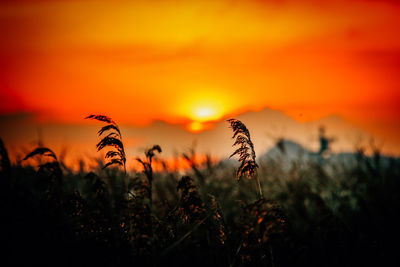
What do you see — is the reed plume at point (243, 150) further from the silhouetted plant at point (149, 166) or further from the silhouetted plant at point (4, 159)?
the silhouetted plant at point (4, 159)

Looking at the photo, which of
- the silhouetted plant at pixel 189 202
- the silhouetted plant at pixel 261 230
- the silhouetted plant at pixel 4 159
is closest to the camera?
the silhouetted plant at pixel 4 159

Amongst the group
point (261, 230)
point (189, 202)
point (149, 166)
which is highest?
point (149, 166)

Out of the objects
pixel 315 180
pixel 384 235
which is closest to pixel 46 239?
pixel 384 235

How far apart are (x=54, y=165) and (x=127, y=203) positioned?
79 centimetres

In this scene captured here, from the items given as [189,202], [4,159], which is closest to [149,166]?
[189,202]

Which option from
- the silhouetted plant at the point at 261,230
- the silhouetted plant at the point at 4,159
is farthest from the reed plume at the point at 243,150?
the silhouetted plant at the point at 4,159

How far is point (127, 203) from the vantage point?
115 inches

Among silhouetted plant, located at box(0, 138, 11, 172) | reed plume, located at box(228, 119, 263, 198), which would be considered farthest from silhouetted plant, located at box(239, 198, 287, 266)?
silhouetted plant, located at box(0, 138, 11, 172)

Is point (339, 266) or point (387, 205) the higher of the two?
point (387, 205)

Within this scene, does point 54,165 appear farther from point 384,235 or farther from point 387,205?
point 387,205

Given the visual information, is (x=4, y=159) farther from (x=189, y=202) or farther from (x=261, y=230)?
(x=261, y=230)

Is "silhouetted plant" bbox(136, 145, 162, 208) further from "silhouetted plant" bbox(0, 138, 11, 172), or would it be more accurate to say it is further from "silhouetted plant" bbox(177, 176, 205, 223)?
"silhouetted plant" bbox(0, 138, 11, 172)

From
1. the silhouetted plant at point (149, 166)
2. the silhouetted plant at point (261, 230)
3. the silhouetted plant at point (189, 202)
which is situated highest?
the silhouetted plant at point (149, 166)

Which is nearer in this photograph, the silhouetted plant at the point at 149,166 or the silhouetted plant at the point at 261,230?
the silhouetted plant at the point at 261,230
